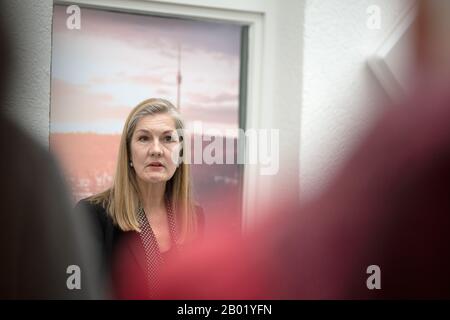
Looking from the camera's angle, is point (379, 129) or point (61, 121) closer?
point (61, 121)

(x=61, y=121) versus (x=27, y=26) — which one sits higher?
(x=27, y=26)

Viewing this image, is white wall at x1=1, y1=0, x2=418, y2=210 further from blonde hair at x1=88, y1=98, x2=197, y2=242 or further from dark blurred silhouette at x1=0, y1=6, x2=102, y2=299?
dark blurred silhouette at x1=0, y1=6, x2=102, y2=299

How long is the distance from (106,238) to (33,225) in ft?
0.56

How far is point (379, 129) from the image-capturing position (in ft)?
5.18

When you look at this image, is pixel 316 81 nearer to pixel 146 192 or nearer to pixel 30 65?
pixel 146 192

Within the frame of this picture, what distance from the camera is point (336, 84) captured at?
Answer: 1.57m

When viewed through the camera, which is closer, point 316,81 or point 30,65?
point 30,65

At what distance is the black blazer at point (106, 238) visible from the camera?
147 centimetres

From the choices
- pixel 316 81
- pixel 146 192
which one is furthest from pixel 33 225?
pixel 316 81

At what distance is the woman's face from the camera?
1461 mm

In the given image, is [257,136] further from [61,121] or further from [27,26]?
[27,26]

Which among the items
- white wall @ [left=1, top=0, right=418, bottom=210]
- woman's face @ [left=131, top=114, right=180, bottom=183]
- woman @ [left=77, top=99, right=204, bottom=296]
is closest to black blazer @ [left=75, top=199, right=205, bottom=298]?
woman @ [left=77, top=99, right=204, bottom=296]

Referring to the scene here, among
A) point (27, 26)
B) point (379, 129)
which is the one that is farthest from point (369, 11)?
point (27, 26)
